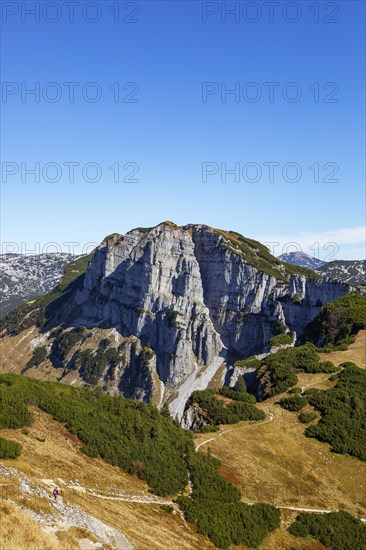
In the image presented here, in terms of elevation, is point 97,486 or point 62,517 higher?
point 62,517


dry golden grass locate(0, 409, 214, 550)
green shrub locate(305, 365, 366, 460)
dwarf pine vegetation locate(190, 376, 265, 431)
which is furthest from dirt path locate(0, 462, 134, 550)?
green shrub locate(305, 365, 366, 460)

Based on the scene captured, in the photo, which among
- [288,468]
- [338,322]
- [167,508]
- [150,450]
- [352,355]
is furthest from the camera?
[338,322]

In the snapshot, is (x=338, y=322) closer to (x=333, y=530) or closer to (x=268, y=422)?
(x=268, y=422)

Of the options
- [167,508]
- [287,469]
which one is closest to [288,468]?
[287,469]

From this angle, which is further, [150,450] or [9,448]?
[150,450]

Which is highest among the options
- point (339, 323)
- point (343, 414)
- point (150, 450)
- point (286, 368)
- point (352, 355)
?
point (339, 323)

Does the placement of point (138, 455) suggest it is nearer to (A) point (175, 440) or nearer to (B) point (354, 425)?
(A) point (175, 440)

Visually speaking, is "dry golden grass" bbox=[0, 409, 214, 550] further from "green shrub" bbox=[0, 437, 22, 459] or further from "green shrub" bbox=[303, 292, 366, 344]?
"green shrub" bbox=[303, 292, 366, 344]
